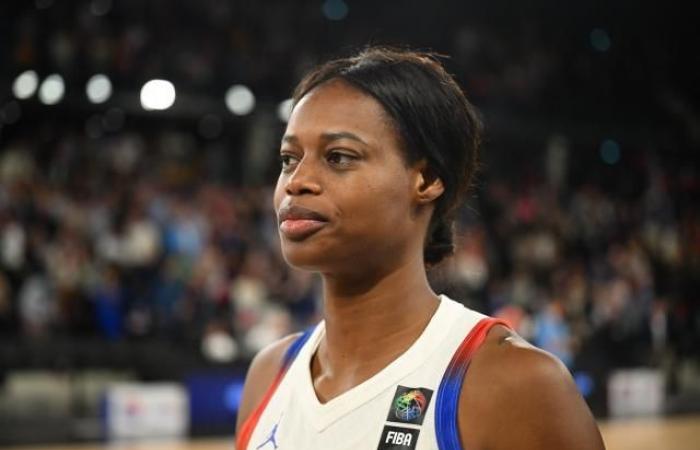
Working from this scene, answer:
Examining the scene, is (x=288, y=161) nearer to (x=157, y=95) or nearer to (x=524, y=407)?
(x=524, y=407)

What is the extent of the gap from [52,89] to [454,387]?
447 inches

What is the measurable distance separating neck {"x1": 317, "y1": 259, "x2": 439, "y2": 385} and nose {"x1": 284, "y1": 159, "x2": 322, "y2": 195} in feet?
0.55

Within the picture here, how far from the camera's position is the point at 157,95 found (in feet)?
43.1

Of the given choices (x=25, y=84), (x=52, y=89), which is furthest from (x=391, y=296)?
(x=52, y=89)

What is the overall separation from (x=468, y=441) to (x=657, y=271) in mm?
13664

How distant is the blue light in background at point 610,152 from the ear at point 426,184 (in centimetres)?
1595

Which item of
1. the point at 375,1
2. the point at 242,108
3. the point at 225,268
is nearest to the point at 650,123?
the point at 375,1

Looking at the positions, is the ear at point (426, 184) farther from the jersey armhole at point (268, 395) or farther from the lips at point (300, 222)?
the jersey armhole at point (268, 395)

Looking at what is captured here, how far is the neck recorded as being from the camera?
1821 mm

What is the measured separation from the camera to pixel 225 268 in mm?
10352

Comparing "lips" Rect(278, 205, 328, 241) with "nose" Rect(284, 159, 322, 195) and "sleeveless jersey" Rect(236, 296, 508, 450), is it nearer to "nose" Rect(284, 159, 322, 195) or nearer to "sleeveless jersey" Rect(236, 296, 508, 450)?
"nose" Rect(284, 159, 322, 195)

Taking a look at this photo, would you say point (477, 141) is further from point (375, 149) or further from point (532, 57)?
point (532, 57)

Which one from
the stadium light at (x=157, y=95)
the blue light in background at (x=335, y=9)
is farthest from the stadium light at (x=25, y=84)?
the blue light in background at (x=335, y=9)

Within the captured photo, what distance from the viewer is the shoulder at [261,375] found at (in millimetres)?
2086
